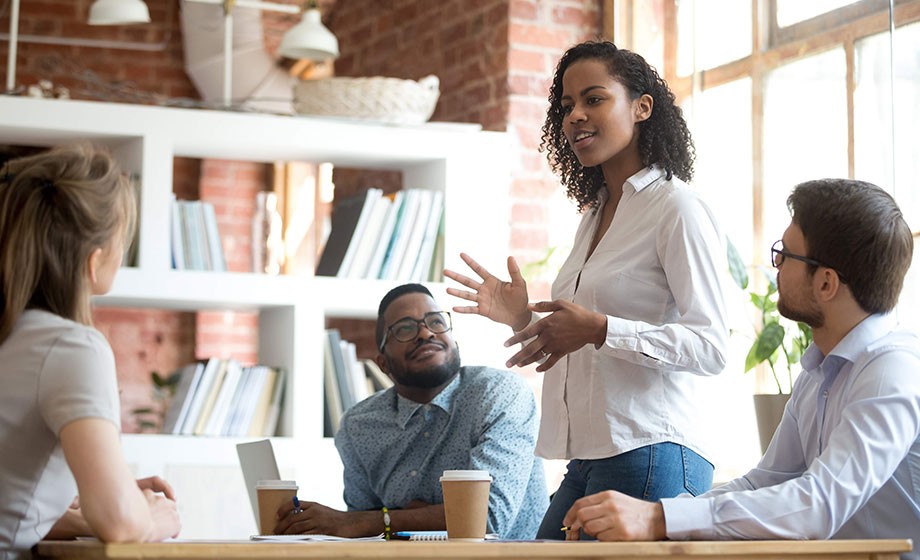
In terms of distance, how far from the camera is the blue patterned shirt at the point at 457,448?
2570 mm

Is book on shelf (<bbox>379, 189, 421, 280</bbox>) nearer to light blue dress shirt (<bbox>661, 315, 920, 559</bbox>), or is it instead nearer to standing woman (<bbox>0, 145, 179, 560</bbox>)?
light blue dress shirt (<bbox>661, 315, 920, 559</bbox>)

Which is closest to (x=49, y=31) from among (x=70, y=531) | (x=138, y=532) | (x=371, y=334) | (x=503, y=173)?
(x=371, y=334)

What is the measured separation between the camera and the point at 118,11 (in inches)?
169

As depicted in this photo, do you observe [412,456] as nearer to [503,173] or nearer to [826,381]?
[826,381]

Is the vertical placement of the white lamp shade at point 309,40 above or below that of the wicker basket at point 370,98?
above

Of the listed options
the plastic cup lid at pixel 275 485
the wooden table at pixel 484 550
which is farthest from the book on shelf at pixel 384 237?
the wooden table at pixel 484 550

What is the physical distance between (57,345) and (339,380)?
250 cm

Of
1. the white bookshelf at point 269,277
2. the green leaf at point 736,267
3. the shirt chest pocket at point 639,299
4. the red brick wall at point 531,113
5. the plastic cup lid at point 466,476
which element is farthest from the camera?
the red brick wall at point 531,113

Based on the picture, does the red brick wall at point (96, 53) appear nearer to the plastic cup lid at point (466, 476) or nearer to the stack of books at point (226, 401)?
the stack of books at point (226, 401)

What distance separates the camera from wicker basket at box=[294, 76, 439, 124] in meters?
4.03

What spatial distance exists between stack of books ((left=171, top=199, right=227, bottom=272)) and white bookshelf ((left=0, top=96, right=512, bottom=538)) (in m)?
0.06

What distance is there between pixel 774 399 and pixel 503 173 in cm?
146

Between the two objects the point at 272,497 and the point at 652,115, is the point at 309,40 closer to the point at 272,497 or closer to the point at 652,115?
the point at 652,115

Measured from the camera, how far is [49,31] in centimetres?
615
